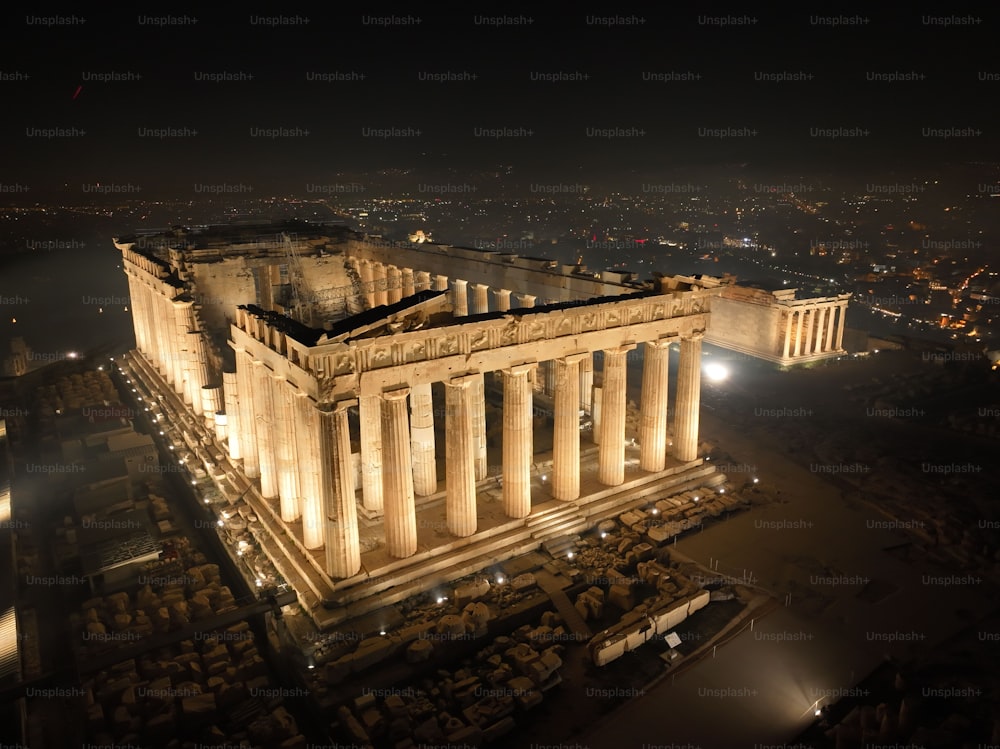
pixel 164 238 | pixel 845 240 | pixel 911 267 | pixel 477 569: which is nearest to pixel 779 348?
pixel 477 569

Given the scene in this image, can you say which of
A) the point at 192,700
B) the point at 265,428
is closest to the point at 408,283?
the point at 265,428

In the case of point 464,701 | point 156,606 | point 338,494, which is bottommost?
point 464,701

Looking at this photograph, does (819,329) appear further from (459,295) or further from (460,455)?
(460,455)

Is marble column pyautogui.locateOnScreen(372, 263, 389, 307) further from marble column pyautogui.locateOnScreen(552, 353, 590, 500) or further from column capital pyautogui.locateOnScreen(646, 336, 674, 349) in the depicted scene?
column capital pyautogui.locateOnScreen(646, 336, 674, 349)

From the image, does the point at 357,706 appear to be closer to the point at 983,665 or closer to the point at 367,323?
the point at 367,323

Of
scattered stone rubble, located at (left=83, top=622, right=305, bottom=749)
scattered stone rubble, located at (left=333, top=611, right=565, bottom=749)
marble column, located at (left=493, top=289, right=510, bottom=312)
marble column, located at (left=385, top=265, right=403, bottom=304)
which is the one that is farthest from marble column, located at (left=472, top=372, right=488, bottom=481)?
marble column, located at (left=385, top=265, right=403, bottom=304)


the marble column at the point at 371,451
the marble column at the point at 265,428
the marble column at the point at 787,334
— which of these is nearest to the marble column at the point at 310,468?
the marble column at the point at 371,451

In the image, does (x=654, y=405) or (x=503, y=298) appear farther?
(x=503, y=298)
